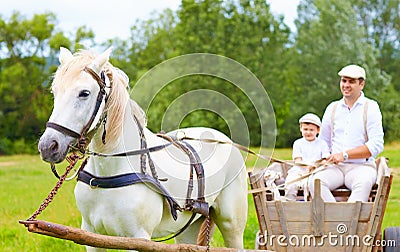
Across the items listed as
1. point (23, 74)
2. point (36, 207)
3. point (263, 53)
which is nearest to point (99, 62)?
point (36, 207)

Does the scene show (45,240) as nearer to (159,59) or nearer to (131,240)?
(131,240)

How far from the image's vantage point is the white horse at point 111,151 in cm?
380

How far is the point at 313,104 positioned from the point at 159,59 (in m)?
11.2

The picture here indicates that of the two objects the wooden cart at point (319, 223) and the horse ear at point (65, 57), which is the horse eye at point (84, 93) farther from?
the wooden cart at point (319, 223)

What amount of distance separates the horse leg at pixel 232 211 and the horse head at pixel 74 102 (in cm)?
170

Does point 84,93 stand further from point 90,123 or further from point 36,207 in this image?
point 36,207

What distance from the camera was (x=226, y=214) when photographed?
210 inches

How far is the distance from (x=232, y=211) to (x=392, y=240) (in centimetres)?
144

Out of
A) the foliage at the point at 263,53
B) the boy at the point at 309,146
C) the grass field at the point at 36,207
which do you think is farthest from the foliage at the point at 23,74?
the boy at the point at 309,146

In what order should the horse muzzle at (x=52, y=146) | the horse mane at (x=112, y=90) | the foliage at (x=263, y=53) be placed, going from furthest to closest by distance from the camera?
the foliage at (x=263, y=53) < the horse mane at (x=112, y=90) < the horse muzzle at (x=52, y=146)

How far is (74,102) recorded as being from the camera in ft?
12.6

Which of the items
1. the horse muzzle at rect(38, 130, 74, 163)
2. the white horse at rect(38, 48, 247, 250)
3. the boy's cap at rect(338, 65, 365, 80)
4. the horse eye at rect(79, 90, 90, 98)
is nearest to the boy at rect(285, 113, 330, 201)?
the boy's cap at rect(338, 65, 365, 80)

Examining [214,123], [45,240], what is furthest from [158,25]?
[45,240]

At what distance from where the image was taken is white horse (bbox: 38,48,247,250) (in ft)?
12.5
